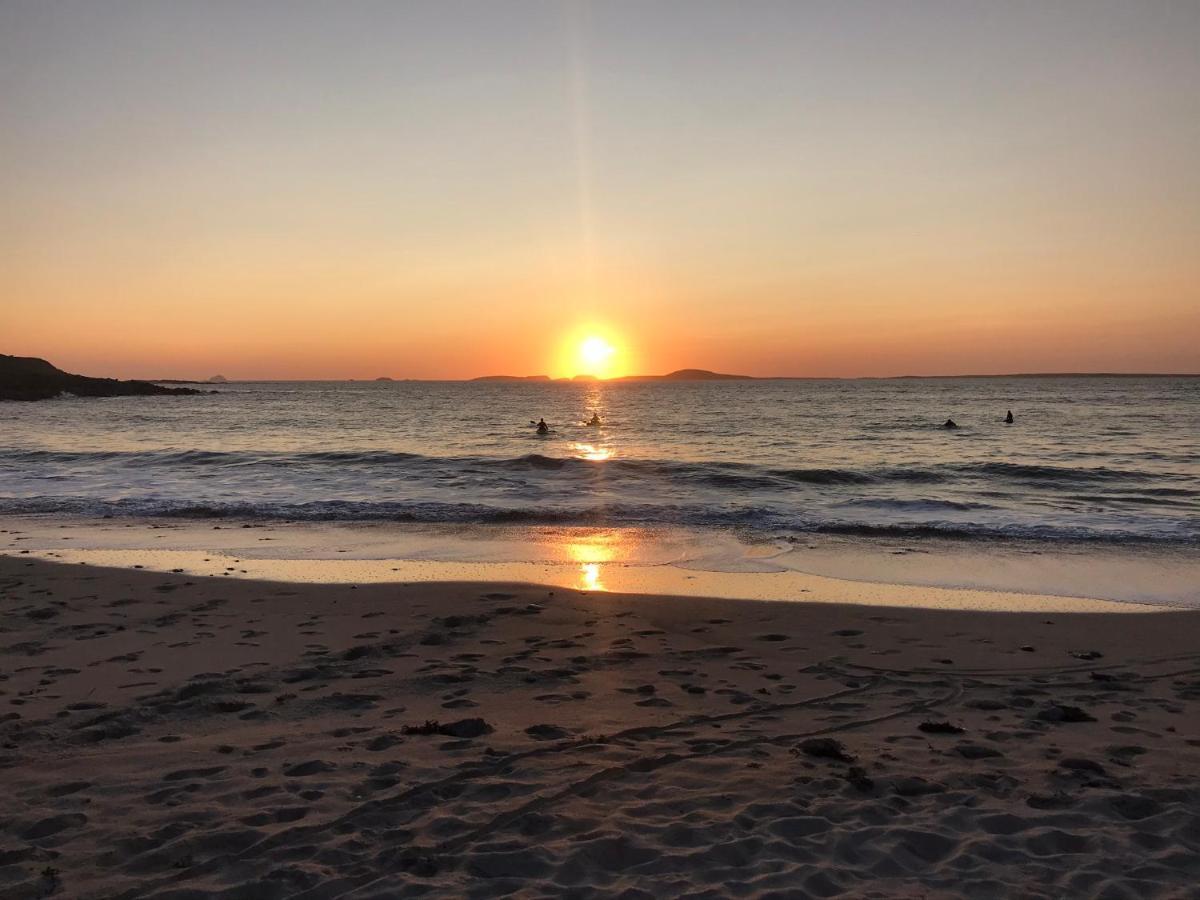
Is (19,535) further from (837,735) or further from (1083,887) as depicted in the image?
(1083,887)

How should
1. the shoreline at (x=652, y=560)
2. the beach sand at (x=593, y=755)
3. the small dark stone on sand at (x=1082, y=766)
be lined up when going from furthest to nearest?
1. the shoreline at (x=652, y=560)
2. the small dark stone on sand at (x=1082, y=766)
3. the beach sand at (x=593, y=755)

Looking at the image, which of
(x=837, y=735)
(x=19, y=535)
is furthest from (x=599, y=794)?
(x=19, y=535)

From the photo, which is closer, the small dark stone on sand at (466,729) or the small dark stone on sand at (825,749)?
the small dark stone on sand at (825,749)

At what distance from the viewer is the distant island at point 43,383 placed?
84.4 metres

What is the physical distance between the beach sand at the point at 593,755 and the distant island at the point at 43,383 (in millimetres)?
92600

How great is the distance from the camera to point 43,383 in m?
89.2

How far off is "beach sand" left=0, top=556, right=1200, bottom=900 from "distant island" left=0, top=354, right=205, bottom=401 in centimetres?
9260

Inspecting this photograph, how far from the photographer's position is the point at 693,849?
4145 millimetres

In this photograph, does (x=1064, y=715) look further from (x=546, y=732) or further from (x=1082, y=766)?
(x=546, y=732)

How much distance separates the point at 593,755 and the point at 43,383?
104m

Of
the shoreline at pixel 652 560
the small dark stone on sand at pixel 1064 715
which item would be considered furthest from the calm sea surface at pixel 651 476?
the small dark stone on sand at pixel 1064 715

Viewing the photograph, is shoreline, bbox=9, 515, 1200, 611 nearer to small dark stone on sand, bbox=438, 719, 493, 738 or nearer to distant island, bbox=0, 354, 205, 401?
small dark stone on sand, bbox=438, 719, 493, 738

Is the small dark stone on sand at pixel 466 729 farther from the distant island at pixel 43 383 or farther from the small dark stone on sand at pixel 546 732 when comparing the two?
the distant island at pixel 43 383

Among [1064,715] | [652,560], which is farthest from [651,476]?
[1064,715]
